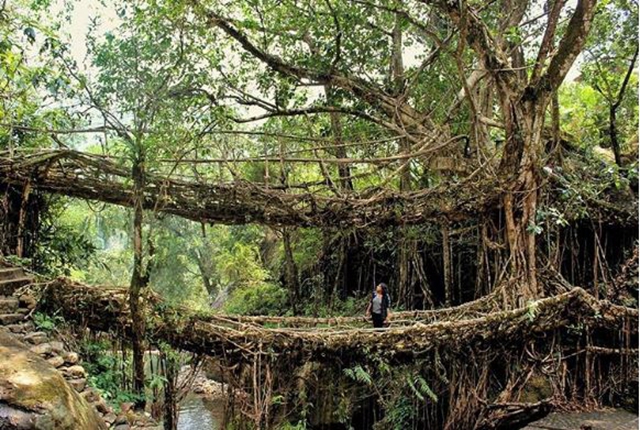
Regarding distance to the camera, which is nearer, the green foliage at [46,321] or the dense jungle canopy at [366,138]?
the green foliage at [46,321]

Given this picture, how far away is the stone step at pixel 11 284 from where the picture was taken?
4.17m

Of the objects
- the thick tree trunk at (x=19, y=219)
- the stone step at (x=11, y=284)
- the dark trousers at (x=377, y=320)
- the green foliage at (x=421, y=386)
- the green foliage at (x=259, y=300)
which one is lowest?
the green foliage at (x=421, y=386)

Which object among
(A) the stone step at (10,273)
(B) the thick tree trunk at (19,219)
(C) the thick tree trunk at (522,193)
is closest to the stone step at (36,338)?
(A) the stone step at (10,273)

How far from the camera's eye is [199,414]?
27.2 feet

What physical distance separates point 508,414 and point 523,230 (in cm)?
175

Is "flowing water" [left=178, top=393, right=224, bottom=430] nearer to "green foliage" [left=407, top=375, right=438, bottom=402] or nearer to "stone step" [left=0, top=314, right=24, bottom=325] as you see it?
"green foliage" [left=407, top=375, right=438, bottom=402]

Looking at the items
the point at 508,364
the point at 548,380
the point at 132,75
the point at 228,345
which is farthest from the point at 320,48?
the point at 548,380

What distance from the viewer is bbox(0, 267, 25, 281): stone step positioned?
14.2 feet

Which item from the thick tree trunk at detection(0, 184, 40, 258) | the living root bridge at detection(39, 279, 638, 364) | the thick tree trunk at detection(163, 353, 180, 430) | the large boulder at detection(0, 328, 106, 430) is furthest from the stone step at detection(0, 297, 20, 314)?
the thick tree trunk at detection(163, 353, 180, 430)

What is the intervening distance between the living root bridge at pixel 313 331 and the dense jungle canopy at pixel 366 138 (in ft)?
0.35

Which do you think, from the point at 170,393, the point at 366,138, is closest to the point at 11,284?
the point at 170,393

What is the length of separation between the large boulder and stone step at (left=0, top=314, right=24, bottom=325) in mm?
699

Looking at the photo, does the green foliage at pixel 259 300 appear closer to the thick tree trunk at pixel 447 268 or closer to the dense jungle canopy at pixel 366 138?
the dense jungle canopy at pixel 366 138

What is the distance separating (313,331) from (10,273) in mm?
2736
